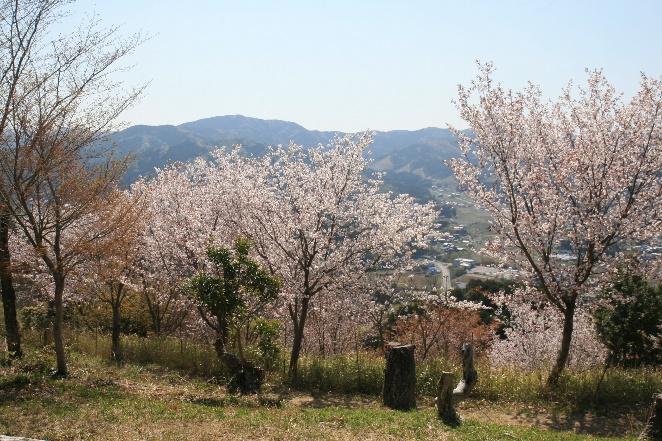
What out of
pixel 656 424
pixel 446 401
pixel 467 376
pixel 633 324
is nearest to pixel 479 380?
pixel 467 376

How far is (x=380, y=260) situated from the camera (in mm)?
15039

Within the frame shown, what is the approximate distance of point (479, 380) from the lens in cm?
1250

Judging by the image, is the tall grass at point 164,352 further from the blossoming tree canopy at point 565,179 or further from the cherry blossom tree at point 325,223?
the blossoming tree canopy at point 565,179

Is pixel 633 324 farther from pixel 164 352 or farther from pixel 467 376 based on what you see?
pixel 164 352

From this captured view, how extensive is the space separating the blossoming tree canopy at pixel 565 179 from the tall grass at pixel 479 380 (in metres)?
0.64

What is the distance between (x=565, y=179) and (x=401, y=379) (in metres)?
6.02

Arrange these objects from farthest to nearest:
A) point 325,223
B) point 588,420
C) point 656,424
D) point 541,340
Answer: point 541,340, point 325,223, point 588,420, point 656,424

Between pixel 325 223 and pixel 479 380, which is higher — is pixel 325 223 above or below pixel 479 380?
above

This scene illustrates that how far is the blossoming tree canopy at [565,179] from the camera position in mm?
11539

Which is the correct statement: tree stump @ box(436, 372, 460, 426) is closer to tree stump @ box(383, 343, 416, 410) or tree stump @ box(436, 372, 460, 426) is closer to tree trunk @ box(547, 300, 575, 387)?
tree stump @ box(383, 343, 416, 410)

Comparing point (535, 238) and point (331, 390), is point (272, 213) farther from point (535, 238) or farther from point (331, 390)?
point (535, 238)

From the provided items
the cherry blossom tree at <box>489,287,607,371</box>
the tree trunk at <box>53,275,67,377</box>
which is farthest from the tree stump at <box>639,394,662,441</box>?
the cherry blossom tree at <box>489,287,607,371</box>

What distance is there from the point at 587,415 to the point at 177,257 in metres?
13.4

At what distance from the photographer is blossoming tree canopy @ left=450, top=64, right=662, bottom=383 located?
1154cm
